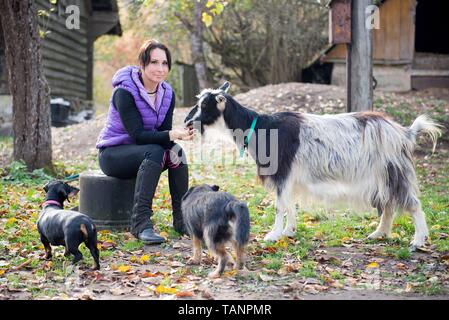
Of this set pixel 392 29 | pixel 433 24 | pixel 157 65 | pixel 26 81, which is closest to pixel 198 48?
pixel 392 29

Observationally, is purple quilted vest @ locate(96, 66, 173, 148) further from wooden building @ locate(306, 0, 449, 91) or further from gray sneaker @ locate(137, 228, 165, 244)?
wooden building @ locate(306, 0, 449, 91)

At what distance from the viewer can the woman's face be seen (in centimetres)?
604

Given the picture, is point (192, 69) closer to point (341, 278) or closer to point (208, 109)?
point (208, 109)

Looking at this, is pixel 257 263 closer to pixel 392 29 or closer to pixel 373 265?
pixel 373 265

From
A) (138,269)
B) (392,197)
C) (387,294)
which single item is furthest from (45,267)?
(392,197)

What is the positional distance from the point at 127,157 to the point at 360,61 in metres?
4.12

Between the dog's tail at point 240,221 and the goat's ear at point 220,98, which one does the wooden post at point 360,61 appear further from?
the dog's tail at point 240,221

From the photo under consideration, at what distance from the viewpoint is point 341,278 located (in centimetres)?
482

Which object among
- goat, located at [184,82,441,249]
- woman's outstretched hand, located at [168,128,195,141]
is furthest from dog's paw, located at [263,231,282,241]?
woman's outstretched hand, located at [168,128,195,141]

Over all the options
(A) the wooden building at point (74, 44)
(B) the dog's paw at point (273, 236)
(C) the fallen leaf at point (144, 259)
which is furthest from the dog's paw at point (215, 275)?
(A) the wooden building at point (74, 44)

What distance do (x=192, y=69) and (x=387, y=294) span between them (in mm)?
18062

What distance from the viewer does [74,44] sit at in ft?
68.0

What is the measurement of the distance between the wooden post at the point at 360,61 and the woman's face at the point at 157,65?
3.63 meters
